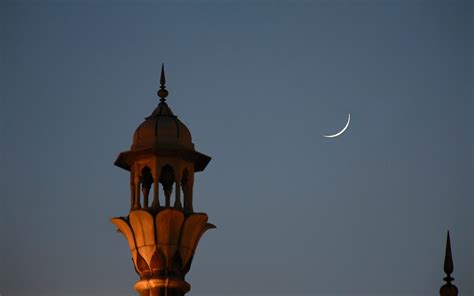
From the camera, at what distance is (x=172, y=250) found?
111 feet

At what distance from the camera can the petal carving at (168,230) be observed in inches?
1334

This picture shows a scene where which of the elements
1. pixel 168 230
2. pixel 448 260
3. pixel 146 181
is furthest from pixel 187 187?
pixel 448 260

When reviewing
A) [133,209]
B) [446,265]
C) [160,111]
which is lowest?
[446,265]

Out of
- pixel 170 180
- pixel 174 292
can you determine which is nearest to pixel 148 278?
pixel 174 292

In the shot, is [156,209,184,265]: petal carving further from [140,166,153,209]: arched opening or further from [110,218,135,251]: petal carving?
[140,166,153,209]: arched opening

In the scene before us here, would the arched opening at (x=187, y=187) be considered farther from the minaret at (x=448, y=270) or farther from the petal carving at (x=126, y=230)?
the minaret at (x=448, y=270)

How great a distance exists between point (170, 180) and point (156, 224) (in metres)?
2.00

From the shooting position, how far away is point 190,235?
34.1 metres

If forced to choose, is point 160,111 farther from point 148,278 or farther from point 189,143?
point 148,278

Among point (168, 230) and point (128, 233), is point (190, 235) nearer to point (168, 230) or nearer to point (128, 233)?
point (168, 230)

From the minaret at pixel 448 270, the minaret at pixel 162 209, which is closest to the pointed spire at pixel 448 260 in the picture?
the minaret at pixel 448 270

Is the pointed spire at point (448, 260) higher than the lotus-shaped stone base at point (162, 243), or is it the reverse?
the lotus-shaped stone base at point (162, 243)

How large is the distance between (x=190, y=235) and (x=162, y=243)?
2.25ft

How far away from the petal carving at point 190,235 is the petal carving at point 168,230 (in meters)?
0.17
